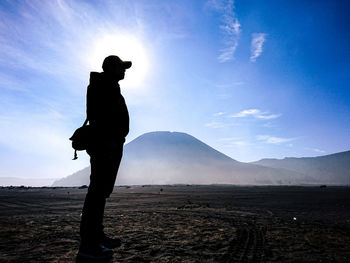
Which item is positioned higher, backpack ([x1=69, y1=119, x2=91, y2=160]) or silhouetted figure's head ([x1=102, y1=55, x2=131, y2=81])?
silhouetted figure's head ([x1=102, y1=55, x2=131, y2=81])

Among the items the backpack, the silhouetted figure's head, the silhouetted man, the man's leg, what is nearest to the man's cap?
the silhouetted figure's head

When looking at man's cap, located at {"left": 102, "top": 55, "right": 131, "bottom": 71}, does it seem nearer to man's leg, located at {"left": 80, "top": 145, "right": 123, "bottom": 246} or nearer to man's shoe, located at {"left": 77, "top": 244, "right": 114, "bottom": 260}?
man's leg, located at {"left": 80, "top": 145, "right": 123, "bottom": 246}

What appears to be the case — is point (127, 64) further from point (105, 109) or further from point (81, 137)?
point (81, 137)

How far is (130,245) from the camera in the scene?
3.50 meters

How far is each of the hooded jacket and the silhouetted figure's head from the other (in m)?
0.10

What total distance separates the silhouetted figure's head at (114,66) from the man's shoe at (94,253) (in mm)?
1771

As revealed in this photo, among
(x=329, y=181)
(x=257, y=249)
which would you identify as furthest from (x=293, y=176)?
(x=257, y=249)

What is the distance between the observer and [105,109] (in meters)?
2.52

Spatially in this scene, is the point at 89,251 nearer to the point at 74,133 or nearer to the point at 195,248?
the point at 74,133

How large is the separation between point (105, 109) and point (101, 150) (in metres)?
→ 0.43

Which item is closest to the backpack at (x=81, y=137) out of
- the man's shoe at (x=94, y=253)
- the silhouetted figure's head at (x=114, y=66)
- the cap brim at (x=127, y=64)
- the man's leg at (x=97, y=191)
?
the man's leg at (x=97, y=191)

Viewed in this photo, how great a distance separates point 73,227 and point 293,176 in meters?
217

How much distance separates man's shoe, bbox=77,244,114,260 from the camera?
7.28 feet

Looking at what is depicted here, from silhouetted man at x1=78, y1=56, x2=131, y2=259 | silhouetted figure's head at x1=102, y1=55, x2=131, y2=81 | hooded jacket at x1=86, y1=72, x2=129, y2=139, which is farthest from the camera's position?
silhouetted figure's head at x1=102, y1=55, x2=131, y2=81
